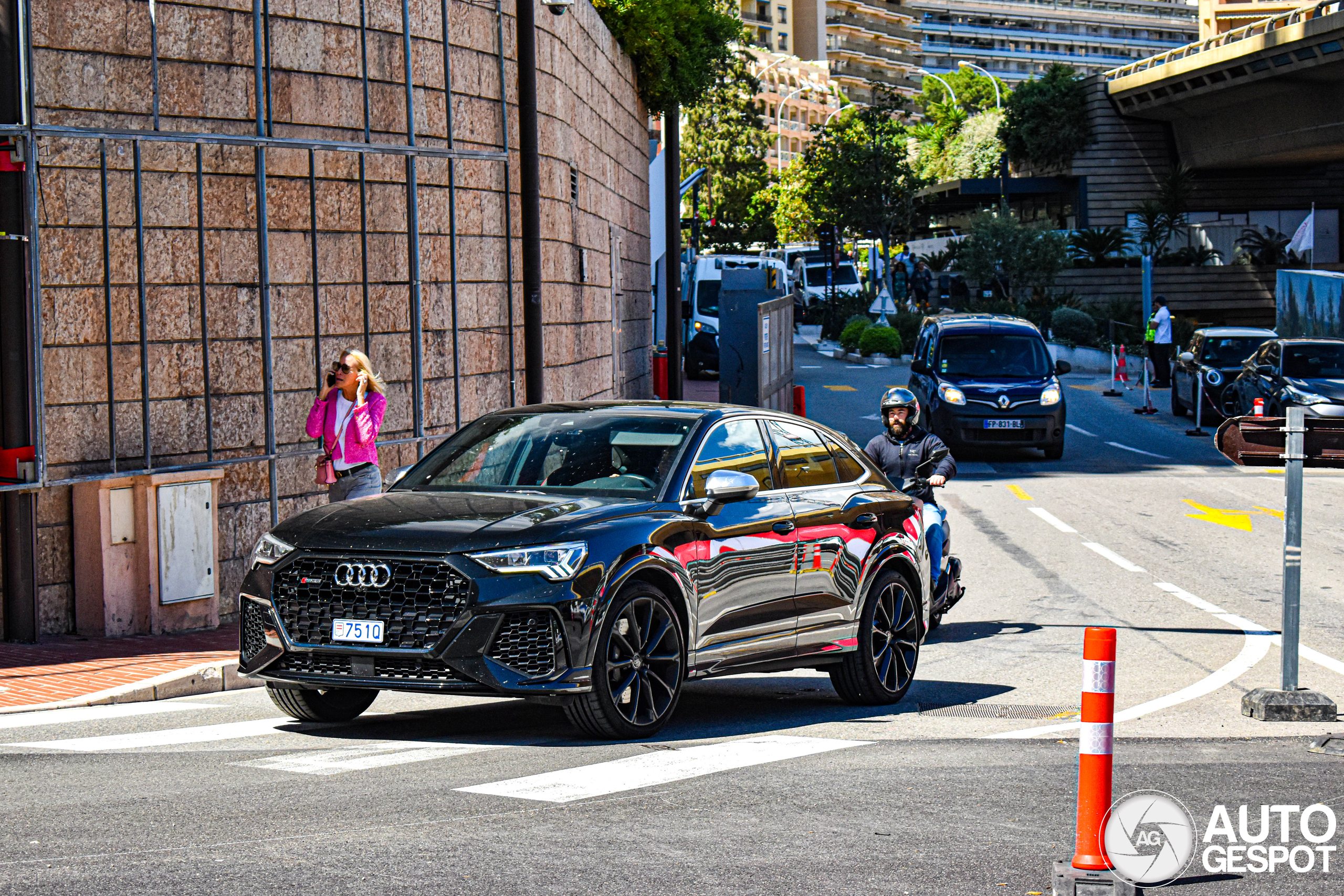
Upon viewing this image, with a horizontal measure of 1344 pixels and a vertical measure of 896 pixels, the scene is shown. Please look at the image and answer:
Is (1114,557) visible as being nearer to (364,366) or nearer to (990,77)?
(364,366)

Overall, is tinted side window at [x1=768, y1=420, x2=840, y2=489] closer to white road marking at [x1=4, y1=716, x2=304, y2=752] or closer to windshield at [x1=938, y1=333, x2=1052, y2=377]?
white road marking at [x1=4, y1=716, x2=304, y2=752]

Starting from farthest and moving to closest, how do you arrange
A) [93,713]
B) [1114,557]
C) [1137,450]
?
[1137,450], [1114,557], [93,713]

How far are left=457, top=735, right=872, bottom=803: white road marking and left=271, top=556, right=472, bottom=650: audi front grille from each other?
2.86 ft

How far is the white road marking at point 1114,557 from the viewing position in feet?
50.8

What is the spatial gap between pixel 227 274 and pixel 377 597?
5.61 meters

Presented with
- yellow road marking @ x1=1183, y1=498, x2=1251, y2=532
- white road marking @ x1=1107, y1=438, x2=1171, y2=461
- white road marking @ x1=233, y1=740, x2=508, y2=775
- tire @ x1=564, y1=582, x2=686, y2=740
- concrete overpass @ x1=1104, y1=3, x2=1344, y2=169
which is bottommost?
yellow road marking @ x1=1183, y1=498, x2=1251, y2=532

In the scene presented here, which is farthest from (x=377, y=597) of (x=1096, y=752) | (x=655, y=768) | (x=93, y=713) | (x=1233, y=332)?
(x=1233, y=332)

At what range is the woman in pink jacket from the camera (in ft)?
37.8

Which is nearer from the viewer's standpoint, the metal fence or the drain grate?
the drain grate

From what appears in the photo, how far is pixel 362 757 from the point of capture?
7242mm

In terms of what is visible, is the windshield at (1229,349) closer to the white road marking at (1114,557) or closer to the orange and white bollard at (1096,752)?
the white road marking at (1114,557)

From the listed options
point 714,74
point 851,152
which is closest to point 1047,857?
point 714,74

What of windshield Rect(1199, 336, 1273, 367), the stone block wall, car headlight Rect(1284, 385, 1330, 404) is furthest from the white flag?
the stone block wall

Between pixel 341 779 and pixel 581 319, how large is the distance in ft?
47.2
